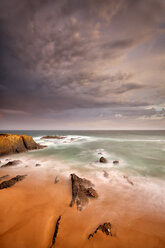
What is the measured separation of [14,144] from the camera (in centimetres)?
1362

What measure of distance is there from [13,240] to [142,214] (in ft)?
15.0

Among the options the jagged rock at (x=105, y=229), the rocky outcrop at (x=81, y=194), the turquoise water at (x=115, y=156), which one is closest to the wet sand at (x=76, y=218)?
the jagged rock at (x=105, y=229)

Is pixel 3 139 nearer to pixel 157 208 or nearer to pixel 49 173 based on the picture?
pixel 49 173

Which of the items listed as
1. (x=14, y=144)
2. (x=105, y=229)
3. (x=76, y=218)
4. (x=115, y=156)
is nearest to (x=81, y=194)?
(x=76, y=218)

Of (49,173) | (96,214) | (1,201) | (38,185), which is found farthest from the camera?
(49,173)

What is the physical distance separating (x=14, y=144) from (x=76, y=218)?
13579mm

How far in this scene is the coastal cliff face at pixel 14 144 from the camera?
1240 cm

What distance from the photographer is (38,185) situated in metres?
5.92

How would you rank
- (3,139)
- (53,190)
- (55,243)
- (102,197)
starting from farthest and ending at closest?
(3,139), (53,190), (102,197), (55,243)

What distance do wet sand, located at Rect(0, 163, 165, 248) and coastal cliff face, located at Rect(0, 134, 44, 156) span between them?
9.17m

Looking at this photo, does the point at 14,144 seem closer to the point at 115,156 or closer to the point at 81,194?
the point at 81,194

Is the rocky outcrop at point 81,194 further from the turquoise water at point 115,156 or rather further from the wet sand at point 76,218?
Result: the turquoise water at point 115,156

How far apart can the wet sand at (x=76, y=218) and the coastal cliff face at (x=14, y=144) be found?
361 inches

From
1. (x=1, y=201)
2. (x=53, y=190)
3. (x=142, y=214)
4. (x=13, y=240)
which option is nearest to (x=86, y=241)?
(x=13, y=240)
